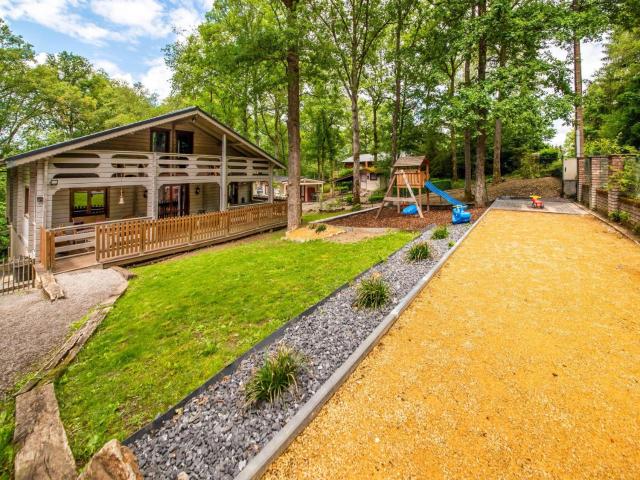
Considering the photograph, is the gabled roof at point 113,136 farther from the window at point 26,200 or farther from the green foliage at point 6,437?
the green foliage at point 6,437

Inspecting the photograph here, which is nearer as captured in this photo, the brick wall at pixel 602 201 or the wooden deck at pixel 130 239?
the wooden deck at pixel 130 239

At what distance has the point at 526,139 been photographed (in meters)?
31.6

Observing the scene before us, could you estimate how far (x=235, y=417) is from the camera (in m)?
3.30

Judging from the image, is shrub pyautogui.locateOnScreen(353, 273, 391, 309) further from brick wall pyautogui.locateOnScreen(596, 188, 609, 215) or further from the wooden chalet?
brick wall pyautogui.locateOnScreen(596, 188, 609, 215)

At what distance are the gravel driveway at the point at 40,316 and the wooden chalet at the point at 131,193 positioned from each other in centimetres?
188

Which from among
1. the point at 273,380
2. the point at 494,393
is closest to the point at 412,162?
the point at 494,393

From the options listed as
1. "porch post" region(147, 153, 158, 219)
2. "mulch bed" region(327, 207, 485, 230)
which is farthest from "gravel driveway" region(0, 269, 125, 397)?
"mulch bed" region(327, 207, 485, 230)

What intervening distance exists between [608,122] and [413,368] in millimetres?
30614

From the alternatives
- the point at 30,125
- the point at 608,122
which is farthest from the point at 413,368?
the point at 30,125

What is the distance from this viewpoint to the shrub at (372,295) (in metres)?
5.62

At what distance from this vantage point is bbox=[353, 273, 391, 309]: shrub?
5621 millimetres

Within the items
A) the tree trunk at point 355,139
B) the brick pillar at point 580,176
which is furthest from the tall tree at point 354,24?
the brick pillar at point 580,176

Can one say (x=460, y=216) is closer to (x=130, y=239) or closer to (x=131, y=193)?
(x=130, y=239)

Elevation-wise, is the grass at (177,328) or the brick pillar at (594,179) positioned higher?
the brick pillar at (594,179)
